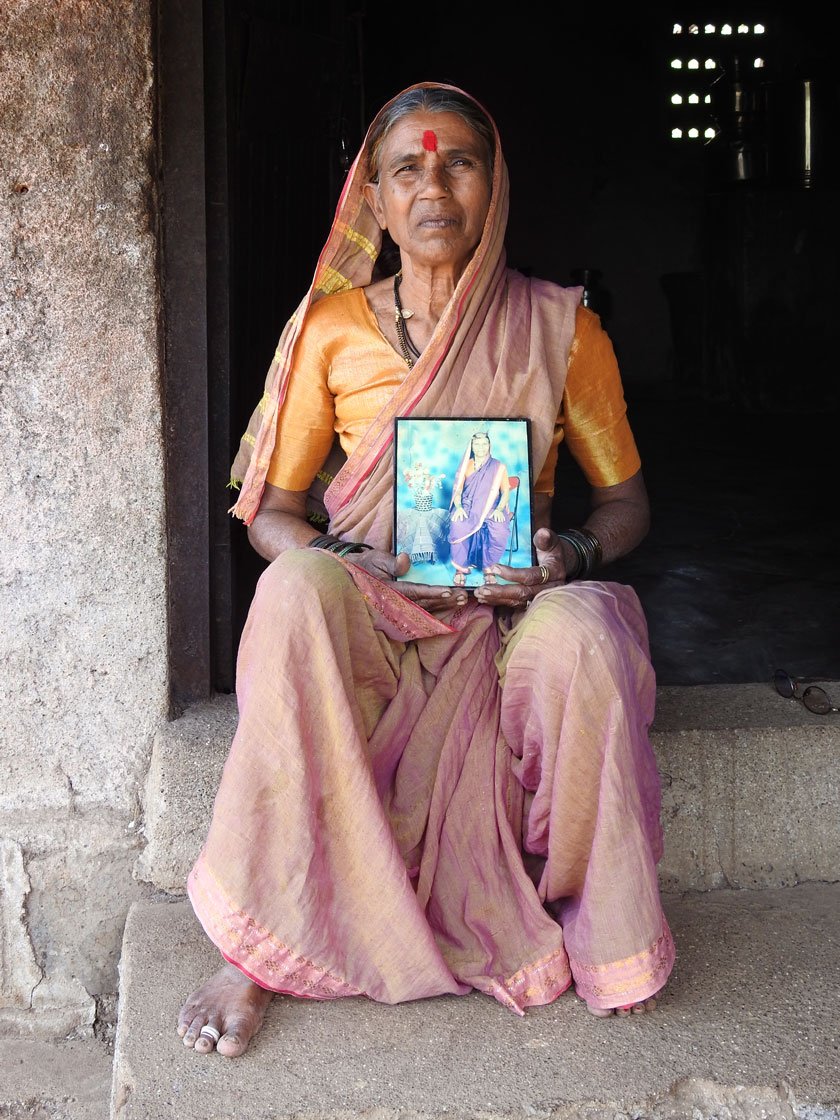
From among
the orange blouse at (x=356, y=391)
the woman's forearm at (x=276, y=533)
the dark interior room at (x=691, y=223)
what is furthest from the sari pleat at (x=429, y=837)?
the dark interior room at (x=691, y=223)

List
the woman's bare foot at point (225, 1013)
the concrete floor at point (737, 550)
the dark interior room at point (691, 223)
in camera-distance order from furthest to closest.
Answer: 1. the dark interior room at point (691, 223)
2. the concrete floor at point (737, 550)
3. the woman's bare foot at point (225, 1013)

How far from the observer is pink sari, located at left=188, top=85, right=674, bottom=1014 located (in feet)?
6.43

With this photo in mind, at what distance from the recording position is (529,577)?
2201 millimetres

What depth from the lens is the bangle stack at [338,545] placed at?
2.27m

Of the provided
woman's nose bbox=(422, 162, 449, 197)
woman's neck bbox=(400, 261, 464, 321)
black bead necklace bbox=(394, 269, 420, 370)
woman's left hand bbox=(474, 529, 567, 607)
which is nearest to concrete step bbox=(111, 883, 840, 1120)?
woman's left hand bbox=(474, 529, 567, 607)

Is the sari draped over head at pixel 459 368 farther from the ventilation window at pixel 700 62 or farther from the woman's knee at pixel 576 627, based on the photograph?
the ventilation window at pixel 700 62

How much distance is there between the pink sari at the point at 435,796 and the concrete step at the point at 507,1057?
61 mm

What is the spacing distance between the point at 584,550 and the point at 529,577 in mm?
228

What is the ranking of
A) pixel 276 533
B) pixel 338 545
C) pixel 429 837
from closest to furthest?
pixel 429 837 → pixel 338 545 → pixel 276 533

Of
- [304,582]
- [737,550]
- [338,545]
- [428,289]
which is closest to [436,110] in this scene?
[428,289]

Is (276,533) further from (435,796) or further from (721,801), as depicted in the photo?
(721,801)

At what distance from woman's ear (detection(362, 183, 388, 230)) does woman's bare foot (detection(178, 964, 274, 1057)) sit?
150cm

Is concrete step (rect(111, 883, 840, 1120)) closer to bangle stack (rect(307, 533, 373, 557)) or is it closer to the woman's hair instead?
bangle stack (rect(307, 533, 373, 557))

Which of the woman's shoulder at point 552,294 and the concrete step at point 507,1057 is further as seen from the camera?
the woman's shoulder at point 552,294
